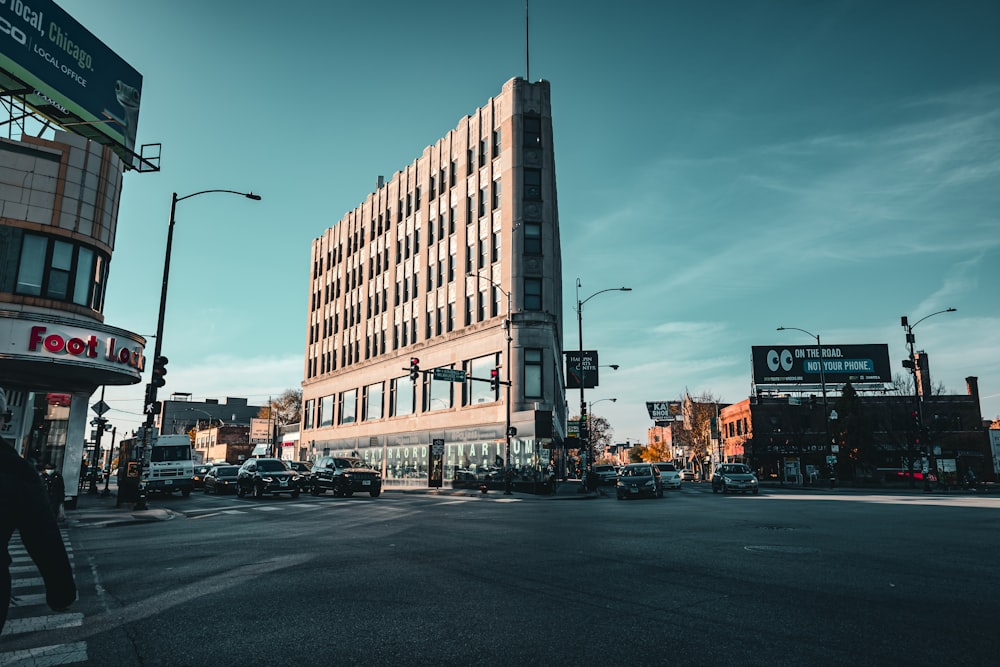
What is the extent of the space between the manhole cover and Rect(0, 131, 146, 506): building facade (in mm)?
20368

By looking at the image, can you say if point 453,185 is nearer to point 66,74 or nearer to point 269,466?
point 269,466

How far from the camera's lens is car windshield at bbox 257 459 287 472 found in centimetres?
2863

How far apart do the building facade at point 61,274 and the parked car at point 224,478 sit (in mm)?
10529

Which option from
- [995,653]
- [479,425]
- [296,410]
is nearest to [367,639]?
[995,653]

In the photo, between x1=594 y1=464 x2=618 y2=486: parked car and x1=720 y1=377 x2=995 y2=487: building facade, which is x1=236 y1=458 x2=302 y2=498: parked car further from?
x1=720 y1=377 x2=995 y2=487: building facade

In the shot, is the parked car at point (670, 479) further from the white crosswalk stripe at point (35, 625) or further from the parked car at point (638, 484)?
the white crosswalk stripe at point (35, 625)

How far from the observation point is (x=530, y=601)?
624 centimetres

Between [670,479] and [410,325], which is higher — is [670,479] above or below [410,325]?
below

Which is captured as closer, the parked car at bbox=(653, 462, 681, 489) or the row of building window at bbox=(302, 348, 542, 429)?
the parked car at bbox=(653, 462, 681, 489)

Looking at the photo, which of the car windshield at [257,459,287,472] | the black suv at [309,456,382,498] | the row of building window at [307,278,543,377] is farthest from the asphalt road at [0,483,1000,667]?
the row of building window at [307,278,543,377]

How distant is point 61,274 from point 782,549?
77.5ft

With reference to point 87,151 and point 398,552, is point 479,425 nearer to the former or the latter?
point 87,151

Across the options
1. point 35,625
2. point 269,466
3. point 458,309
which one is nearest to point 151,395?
point 269,466

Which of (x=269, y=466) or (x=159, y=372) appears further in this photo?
(x=269, y=466)
